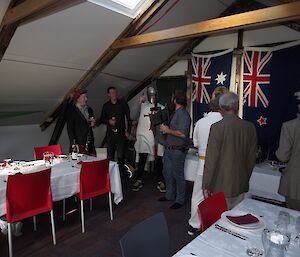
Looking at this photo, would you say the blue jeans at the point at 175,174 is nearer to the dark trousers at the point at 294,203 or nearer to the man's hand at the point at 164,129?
the man's hand at the point at 164,129

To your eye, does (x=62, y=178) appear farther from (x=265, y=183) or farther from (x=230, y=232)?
(x=265, y=183)

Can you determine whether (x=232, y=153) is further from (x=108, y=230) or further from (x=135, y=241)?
(x=108, y=230)

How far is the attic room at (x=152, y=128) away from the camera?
194 cm

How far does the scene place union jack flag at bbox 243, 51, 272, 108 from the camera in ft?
12.3

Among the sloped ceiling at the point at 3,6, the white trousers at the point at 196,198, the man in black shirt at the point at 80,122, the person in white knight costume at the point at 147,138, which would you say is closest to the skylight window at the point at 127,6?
the sloped ceiling at the point at 3,6

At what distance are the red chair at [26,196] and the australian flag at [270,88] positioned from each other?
2.73m

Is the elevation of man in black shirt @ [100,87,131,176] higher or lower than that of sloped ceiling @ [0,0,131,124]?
lower

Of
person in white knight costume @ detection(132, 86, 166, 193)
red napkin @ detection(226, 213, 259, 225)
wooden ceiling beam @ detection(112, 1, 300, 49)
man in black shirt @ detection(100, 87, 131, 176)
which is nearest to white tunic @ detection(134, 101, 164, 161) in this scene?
person in white knight costume @ detection(132, 86, 166, 193)

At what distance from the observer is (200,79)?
14.5 ft

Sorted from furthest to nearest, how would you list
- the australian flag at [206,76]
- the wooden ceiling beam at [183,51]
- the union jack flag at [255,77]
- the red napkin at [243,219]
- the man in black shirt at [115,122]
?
the man in black shirt at [115,122], the australian flag at [206,76], the wooden ceiling beam at [183,51], the union jack flag at [255,77], the red napkin at [243,219]

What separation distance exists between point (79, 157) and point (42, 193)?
0.91 metres

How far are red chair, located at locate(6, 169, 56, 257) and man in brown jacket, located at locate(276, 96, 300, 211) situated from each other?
6.32ft

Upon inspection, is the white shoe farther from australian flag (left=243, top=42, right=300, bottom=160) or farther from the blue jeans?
australian flag (left=243, top=42, right=300, bottom=160)

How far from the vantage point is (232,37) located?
4.20 metres
